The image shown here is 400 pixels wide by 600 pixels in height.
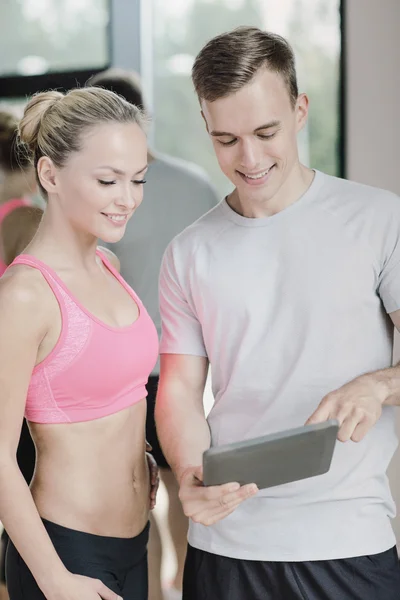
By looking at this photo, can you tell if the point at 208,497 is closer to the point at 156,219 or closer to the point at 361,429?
the point at 361,429

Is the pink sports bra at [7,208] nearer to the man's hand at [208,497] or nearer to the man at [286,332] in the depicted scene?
the man at [286,332]

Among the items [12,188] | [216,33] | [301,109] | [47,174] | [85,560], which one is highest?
[301,109]

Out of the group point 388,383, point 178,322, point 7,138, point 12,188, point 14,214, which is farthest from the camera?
point 7,138

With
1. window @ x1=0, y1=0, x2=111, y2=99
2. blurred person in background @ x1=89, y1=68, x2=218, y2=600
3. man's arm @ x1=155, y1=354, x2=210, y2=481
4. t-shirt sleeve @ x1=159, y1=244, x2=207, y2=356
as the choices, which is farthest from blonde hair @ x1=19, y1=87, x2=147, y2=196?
window @ x1=0, y1=0, x2=111, y2=99

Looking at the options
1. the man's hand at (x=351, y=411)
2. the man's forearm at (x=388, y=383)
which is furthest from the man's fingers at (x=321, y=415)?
the man's forearm at (x=388, y=383)

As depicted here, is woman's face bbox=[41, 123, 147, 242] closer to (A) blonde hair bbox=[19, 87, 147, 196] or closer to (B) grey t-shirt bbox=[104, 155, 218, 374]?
(A) blonde hair bbox=[19, 87, 147, 196]

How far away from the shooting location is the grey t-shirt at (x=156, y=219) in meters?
3.36

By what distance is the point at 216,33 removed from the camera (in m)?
4.27

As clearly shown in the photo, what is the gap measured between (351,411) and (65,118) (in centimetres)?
79

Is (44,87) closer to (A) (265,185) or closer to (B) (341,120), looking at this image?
(B) (341,120)

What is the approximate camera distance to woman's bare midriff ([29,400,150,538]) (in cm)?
168

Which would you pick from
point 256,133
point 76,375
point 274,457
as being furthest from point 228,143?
point 274,457

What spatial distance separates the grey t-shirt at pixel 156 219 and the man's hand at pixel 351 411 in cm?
183

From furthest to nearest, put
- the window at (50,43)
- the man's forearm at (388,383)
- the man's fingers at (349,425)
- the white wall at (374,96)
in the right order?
the window at (50,43) < the white wall at (374,96) < the man's forearm at (388,383) < the man's fingers at (349,425)
